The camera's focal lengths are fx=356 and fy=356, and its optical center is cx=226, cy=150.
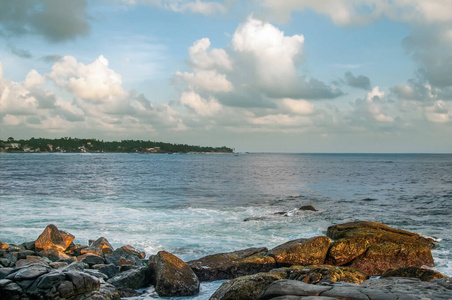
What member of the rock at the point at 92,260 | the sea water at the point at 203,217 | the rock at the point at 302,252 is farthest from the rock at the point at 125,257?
the rock at the point at 302,252

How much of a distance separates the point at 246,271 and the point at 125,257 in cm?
510

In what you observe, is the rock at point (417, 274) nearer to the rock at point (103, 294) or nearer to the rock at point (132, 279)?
the rock at point (132, 279)

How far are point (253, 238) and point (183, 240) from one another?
3.79 meters

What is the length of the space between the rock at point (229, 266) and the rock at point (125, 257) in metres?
2.52

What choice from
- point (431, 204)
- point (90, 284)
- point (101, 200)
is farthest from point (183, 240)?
point (431, 204)

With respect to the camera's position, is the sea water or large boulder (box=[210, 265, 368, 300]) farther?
the sea water

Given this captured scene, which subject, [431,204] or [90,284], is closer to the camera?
[90,284]

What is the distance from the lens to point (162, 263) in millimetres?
12312

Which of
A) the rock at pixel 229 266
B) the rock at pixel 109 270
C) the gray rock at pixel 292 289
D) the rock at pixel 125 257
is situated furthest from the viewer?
the rock at pixel 125 257

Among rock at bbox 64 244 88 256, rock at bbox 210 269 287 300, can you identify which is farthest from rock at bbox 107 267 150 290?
rock at bbox 64 244 88 256

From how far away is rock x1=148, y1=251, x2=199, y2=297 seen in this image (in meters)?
11.6

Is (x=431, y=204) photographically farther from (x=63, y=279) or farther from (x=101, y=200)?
(x=63, y=279)

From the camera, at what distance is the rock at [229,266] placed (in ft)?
43.8

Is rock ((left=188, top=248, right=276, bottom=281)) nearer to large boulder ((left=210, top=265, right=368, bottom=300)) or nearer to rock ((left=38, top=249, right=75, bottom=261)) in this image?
large boulder ((left=210, top=265, right=368, bottom=300))
